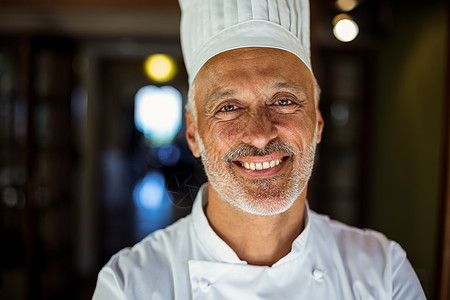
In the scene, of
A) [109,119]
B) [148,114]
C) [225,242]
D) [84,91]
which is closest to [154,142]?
[148,114]

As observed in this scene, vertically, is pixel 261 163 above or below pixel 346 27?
below

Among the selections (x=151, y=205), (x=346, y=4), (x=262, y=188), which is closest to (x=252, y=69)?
(x=262, y=188)

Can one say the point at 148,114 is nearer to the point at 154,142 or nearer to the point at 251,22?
the point at 154,142

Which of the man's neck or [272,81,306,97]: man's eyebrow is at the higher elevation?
[272,81,306,97]: man's eyebrow

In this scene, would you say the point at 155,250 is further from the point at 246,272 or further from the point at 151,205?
the point at 151,205

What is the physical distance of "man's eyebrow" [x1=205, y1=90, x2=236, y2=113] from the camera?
129cm

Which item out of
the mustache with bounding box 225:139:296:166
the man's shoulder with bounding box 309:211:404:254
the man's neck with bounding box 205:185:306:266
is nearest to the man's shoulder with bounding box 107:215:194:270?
the man's neck with bounding box 205:185:306:266

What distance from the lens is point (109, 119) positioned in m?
7.10

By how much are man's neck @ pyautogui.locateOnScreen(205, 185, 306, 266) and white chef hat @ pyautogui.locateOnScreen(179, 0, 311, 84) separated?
1.56 ft

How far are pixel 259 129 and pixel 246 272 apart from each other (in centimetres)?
44

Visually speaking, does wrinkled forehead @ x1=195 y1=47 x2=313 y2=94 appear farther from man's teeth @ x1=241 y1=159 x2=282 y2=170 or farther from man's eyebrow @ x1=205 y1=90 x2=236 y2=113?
man's teeth @ x1=241 y1=159 x2=282 y2=170

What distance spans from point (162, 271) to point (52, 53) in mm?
3021

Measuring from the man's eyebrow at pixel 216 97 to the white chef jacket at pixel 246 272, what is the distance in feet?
1.15

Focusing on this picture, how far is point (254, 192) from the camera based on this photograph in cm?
125
